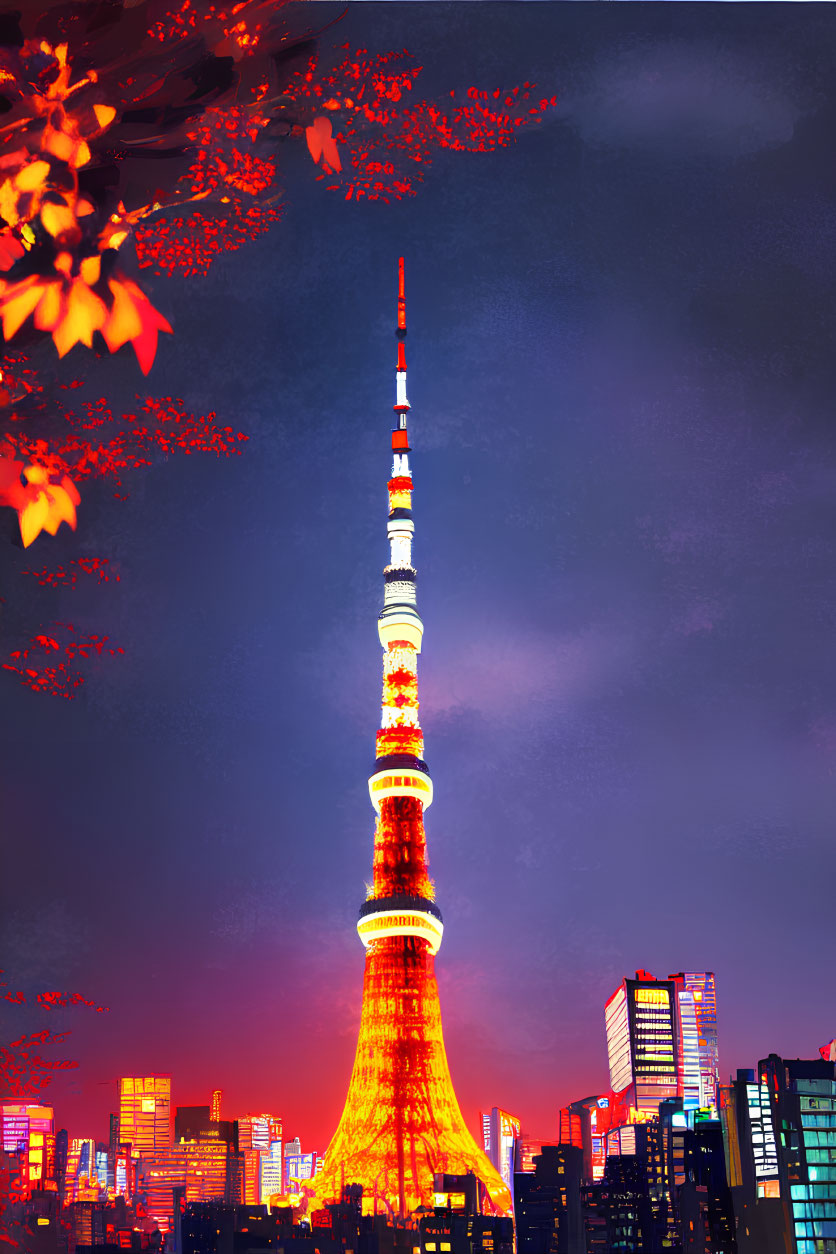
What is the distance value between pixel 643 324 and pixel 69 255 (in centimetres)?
754

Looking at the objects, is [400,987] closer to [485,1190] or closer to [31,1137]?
[485,1190]

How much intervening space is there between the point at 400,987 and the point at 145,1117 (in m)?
6.42

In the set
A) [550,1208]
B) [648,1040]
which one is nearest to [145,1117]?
[550,1208]

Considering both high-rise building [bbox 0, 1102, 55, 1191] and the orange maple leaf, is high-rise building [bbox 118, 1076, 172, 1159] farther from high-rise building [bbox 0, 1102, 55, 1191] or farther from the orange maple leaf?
the orange maple leaf

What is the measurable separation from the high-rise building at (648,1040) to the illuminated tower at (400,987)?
1981 cm

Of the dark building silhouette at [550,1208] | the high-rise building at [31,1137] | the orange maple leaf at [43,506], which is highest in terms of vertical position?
the orange maple leaf at [43,506]

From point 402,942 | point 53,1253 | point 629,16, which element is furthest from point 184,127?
point 402,942

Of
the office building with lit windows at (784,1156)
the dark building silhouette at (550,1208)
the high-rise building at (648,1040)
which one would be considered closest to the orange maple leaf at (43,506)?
the office building with lit windows at (784,1156)

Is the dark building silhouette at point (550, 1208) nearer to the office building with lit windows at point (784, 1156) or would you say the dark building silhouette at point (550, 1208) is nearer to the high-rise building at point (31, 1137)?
the office building with lit windows at point (784, 1156)

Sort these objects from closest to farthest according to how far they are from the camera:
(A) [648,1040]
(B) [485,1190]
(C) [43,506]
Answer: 1. (C) [43,506]
2. (B) [485,1190]
3. (A) [648,1040]

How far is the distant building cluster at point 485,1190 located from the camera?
648 inches

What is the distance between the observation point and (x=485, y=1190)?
2736cm

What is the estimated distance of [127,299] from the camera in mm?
2684

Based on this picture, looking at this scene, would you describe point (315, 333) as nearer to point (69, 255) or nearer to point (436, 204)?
point (436, 204)
